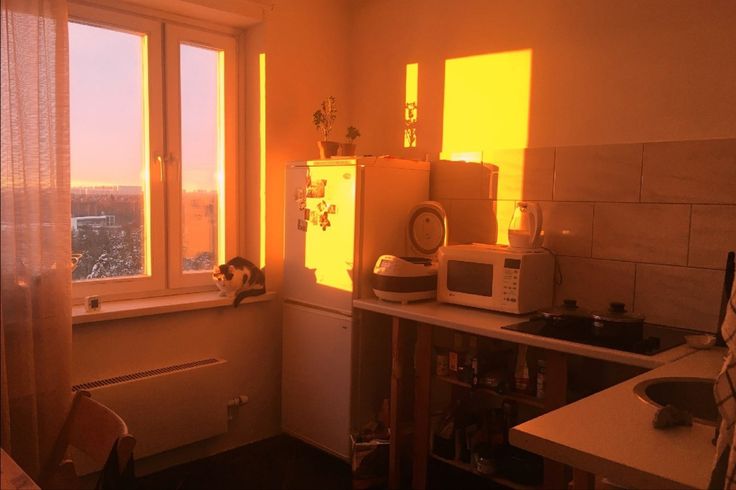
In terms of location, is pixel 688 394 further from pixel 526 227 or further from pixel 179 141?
pixel 179 141

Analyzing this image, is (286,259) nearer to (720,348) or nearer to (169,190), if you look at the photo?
(169,190)

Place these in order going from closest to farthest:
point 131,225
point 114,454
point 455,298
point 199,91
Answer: point 114,454 < point 455,298 < point 131,225 < point 199,91

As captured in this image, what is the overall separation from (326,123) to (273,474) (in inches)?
70.6

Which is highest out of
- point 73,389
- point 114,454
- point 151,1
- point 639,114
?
point 151,1

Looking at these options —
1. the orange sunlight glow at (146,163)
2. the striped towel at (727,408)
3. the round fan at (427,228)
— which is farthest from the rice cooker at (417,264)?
the striped towel at (727,408)

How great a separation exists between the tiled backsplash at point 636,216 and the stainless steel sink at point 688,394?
72 cm

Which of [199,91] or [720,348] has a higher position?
[199,91]

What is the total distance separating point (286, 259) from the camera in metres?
3.10

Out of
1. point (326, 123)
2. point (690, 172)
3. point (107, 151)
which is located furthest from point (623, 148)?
point (107, 151)

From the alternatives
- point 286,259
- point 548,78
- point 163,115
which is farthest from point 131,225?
point 548,78

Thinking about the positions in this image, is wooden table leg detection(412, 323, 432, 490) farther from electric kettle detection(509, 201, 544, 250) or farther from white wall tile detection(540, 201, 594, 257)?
white wall tile detection(540, 201, 594, 257)

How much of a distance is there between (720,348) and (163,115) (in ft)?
8.33

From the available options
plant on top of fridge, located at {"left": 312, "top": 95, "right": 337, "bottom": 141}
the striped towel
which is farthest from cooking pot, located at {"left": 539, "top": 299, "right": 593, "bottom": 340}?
plant on top of fridge, located at {"left": 312, "top": 95, "right": 337, "bottom": 141}

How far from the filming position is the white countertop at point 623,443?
1014 millimetres
